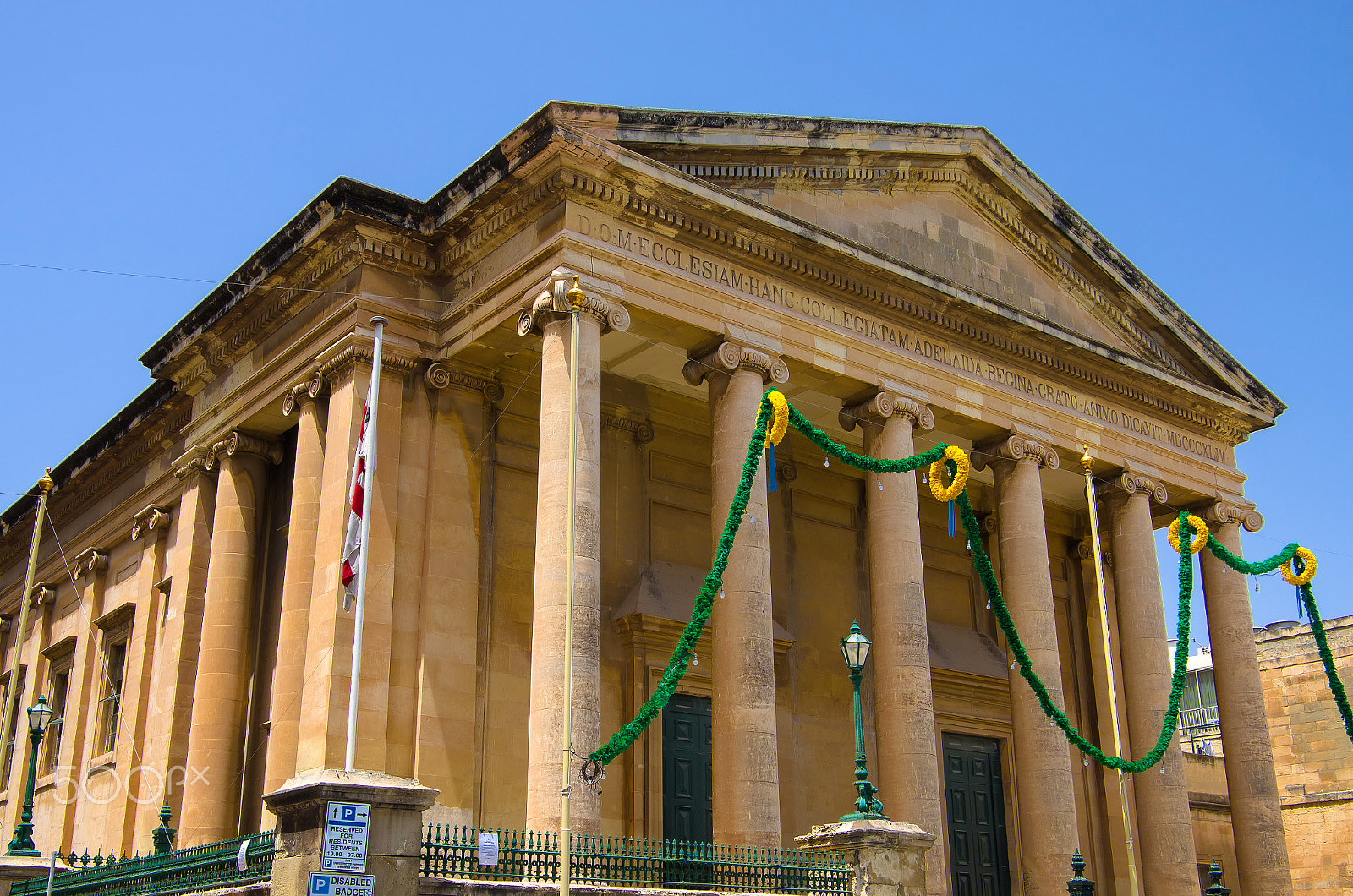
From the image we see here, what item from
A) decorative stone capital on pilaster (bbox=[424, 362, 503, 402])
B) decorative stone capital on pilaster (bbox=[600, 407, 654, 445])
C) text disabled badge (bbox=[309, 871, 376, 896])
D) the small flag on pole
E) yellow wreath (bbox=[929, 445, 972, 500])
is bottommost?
text disabled badge (bbox=[309, 871, 376, 896])

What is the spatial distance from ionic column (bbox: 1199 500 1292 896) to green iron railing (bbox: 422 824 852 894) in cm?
1185

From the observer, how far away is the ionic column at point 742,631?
17.1 m

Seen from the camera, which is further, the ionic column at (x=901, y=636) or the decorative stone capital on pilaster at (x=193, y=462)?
the decorative stone capital on pilaster at (x=193, y=462)

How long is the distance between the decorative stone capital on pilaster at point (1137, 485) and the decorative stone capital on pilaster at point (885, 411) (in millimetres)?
4973

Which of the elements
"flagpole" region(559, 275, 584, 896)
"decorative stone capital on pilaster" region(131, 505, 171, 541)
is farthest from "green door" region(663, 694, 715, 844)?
"decorative stone capital on pilaster" region(131, 505, 171, 541)

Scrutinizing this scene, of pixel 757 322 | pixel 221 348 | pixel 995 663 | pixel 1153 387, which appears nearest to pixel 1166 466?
pixel 1153 387

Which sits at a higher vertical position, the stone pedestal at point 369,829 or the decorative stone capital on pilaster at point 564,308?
the decorative stone capital on pilaster at point 564,308

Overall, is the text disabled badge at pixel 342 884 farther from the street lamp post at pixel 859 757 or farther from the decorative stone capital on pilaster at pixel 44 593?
the decorative stone capital on pilaster at pixel 44 593

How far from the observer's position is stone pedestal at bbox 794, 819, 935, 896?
47.9ft

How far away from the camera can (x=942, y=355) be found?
73.9 ft

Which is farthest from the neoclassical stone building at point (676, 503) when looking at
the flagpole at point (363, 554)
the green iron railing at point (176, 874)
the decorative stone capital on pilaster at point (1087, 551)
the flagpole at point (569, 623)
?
the green iron railing at point (176, 874)

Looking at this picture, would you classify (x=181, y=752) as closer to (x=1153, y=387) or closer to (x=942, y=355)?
(x=942, y=355)

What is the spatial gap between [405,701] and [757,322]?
7555 millimetres

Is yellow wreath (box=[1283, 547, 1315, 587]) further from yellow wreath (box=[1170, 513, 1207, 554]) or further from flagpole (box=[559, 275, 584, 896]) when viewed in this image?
flagpole (box=[559, 275, 584, 896])
